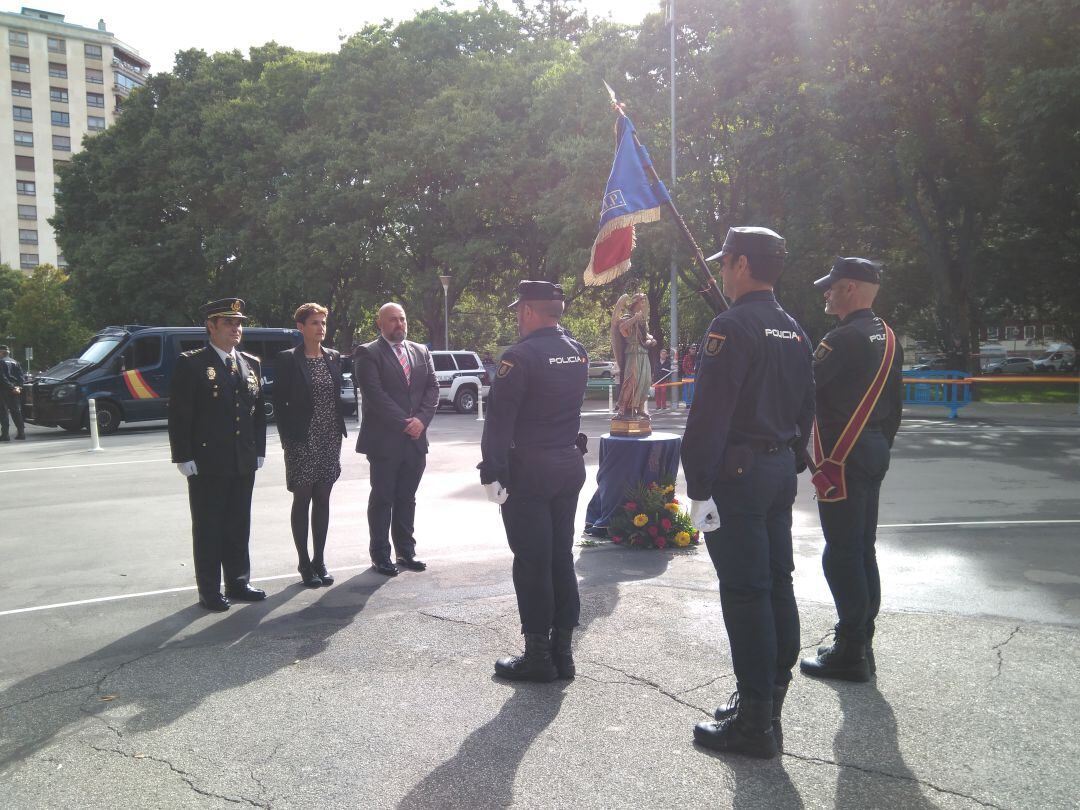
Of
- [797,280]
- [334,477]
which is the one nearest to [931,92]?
[797,280]

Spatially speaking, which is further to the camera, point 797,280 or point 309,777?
point 797,280

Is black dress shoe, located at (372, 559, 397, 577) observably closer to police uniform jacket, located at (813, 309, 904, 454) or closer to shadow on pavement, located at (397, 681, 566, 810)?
shadow on pavement, located at (397, 681, 566, 810)

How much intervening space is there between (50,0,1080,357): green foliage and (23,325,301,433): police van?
12.2 m

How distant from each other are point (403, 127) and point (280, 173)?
724 centimetres

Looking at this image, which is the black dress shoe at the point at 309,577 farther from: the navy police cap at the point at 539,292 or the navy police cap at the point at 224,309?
the navy police cap at the point at 539,292

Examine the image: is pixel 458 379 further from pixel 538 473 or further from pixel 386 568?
pixel 538 473

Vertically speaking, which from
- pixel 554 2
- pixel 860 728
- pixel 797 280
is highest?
pixel 554 2

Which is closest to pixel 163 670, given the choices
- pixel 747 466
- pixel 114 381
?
pixel 747 466

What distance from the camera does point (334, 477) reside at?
599 centimetres

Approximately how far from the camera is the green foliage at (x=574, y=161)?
21266 mm

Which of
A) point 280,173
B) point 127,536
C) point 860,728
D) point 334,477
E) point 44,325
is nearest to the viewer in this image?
point 860,728

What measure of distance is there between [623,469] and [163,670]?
3884mm

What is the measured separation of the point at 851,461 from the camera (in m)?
4.06

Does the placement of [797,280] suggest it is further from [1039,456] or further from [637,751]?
[637,751]
